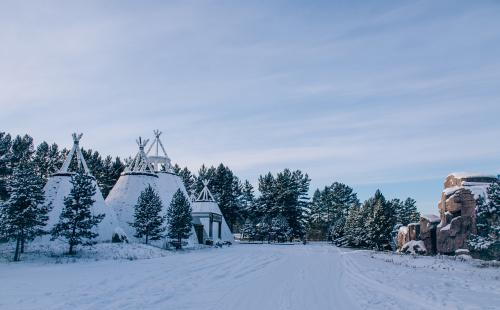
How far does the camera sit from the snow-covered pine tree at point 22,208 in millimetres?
23578

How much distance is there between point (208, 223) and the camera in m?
57.0

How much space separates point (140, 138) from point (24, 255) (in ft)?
79.3

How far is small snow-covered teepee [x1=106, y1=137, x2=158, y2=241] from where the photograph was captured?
40.3 m

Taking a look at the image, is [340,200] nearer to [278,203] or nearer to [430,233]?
[278,203]

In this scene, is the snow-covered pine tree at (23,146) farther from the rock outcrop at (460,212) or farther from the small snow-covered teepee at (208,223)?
the rock outcrop at (460,212)

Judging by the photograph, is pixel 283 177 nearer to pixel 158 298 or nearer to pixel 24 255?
pixel 24 255

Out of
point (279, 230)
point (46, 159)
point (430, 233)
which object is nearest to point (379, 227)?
point (430, 233)

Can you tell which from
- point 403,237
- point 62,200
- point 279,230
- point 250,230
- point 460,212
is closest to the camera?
point 460,212

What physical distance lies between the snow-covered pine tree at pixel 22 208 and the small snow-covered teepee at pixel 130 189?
1419cm

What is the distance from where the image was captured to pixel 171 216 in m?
38.7

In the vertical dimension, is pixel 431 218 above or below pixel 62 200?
below

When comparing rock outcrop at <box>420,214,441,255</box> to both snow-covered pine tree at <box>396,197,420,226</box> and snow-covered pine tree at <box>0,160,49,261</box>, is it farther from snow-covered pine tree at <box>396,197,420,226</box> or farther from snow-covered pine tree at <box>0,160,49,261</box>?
snow-covered pine tree at <box>396,197,420,226</box>

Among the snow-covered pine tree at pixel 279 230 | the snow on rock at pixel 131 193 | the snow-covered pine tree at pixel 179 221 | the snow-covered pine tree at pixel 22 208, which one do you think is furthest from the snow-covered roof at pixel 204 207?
the snow-covered pine tree at pixel 22 208

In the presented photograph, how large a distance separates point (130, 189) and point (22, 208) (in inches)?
748
